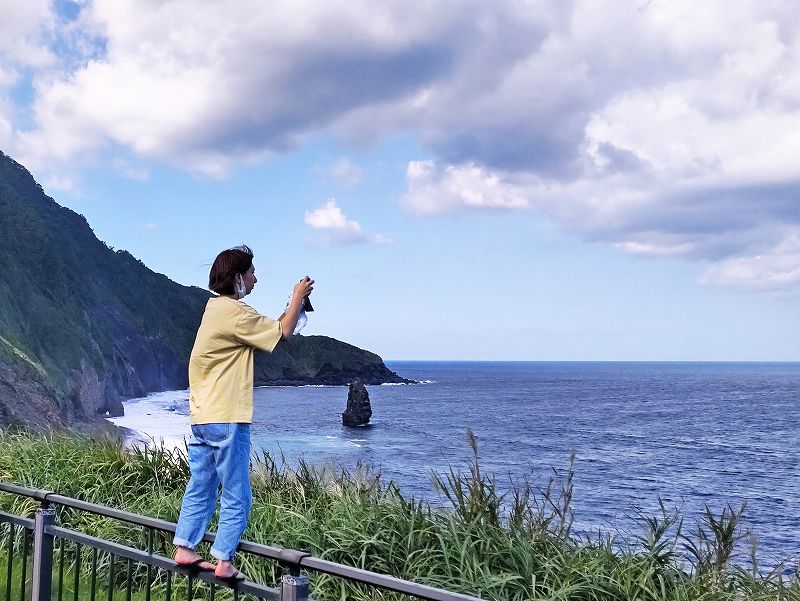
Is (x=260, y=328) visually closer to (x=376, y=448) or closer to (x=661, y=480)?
(x=661, y=480)

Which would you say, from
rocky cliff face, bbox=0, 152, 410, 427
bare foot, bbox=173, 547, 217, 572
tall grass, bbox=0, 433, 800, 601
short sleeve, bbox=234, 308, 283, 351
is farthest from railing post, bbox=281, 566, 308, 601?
rocky cliff face, bbox=0, 152, 410, 427

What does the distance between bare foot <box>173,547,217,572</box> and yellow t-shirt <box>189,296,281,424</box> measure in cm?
57

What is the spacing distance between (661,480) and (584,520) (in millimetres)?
17297

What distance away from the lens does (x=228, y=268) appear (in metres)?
3.30

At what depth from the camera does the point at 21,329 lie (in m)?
51.8

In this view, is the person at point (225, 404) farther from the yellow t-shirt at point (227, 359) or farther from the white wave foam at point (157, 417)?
the white wave foam at point (157, 417)

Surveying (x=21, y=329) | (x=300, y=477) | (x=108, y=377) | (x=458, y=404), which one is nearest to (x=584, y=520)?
(x=300, y=477)

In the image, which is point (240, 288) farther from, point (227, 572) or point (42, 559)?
point (42, 559)

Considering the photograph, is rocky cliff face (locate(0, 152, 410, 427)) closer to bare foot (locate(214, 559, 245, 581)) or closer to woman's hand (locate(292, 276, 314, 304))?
bare foot (locate(214, 559, 245, 581))

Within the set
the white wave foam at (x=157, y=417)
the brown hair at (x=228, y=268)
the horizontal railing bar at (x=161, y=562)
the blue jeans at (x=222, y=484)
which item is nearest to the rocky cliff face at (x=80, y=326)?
the white wave foam at (x=157, y=417)

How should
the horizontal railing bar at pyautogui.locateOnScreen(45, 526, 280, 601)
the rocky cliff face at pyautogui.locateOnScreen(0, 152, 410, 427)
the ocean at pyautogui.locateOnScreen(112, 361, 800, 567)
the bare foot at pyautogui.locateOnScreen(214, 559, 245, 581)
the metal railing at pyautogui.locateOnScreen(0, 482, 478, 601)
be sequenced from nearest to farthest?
1. the metal railing at pyautogui.locateOnScreen(0, 482, 478, 601)
2. the horizontal railing bar at pyautogui.locateOnScreen(45, 526, 280, 601)
3. the bare foot at pyautogui.locateOnScreen(214, 559, 245, 581)
4. the ocean at pyautogui.locateOnScreen(112, 361, 800, 567)
5. the rocky cliff face at pyautogui.locateOnScreen(0, 152, 410, 427)

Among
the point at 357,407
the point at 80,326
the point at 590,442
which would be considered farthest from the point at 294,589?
the point at 357,407

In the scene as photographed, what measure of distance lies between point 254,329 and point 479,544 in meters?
2.99

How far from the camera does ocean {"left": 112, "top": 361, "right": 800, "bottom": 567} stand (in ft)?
127
